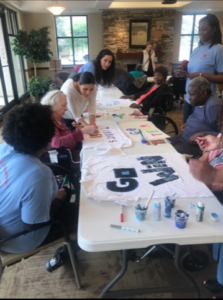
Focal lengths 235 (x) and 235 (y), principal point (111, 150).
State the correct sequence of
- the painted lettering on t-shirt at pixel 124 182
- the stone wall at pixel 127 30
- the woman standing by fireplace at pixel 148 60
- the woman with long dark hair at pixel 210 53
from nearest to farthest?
the painted lettering on t-shirt at pixel 124 182 < the woman with long dark hair at pixel 210 53 < the woman standing by fireplace at pixel 148 60 < the stone wall at pixel 127 30

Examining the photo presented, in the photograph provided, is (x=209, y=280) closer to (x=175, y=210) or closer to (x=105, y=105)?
(x=175, y=210)

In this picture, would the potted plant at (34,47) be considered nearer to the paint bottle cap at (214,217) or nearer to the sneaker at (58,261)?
the sneaker at (58,261)

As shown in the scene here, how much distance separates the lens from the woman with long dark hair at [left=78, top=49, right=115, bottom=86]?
116 inches

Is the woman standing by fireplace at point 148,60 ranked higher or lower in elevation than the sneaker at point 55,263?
higher

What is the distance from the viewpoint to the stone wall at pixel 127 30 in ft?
27.6

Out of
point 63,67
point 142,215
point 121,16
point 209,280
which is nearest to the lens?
point 142,215

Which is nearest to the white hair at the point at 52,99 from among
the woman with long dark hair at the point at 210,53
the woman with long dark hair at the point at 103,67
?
the woman with long dark hair at the point at 103,67

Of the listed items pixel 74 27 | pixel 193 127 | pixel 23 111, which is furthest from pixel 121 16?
pixel 23 111

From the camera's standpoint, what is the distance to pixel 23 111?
1162mm

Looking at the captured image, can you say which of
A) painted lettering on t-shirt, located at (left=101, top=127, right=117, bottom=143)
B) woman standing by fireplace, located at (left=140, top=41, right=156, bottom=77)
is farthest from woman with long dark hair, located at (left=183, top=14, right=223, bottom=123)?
woman standing by fireplace, located at (left=140, top=41, right=156, bottom=77)

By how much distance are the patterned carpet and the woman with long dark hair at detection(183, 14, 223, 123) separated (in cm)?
193

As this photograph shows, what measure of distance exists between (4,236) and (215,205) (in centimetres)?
106

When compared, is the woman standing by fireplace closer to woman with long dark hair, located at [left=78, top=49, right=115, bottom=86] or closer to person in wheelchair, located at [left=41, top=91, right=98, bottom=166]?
woman with long dark hair, located at [left=78, top=49, right=115, bottom=86]

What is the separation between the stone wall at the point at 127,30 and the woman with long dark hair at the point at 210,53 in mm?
6828
